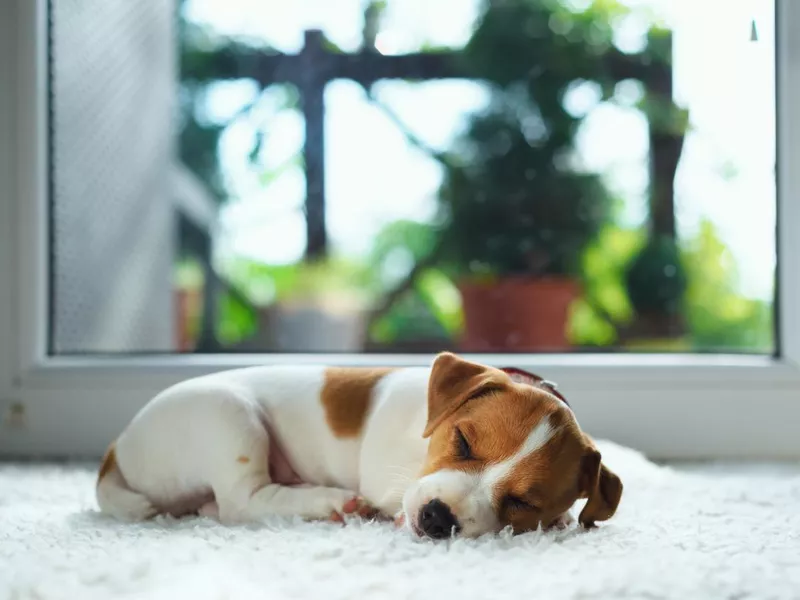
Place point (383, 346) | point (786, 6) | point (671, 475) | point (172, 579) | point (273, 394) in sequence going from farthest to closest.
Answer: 1. point (383, 346)
2. point (786, 6)
3. point (671, 475)
4. point (273, 394)
5. point (172, 579)

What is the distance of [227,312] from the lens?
10.4 feet

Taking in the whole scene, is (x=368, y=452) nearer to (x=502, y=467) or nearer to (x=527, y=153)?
(x=502, y=467)

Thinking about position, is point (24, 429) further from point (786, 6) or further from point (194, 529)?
point (786, 6)

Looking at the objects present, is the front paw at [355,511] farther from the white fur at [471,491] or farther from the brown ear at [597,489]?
the brown ear at [597,489]

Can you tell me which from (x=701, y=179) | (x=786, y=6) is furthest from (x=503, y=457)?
(x=701, y=179)

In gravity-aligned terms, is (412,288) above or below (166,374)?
above

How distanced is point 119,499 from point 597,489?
0.88 meters

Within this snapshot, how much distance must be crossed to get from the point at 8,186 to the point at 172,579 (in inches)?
63.6

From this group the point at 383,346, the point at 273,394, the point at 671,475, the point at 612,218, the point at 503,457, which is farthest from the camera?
the point at 612,218

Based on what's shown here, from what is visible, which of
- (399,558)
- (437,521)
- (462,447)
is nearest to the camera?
(399,558)

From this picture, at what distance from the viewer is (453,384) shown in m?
1.56

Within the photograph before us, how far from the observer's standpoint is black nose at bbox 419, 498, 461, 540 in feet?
4.36

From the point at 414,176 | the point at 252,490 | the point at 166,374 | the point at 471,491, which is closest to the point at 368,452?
the point at 252,490

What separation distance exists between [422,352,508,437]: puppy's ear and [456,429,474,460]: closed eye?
2.2 inches
